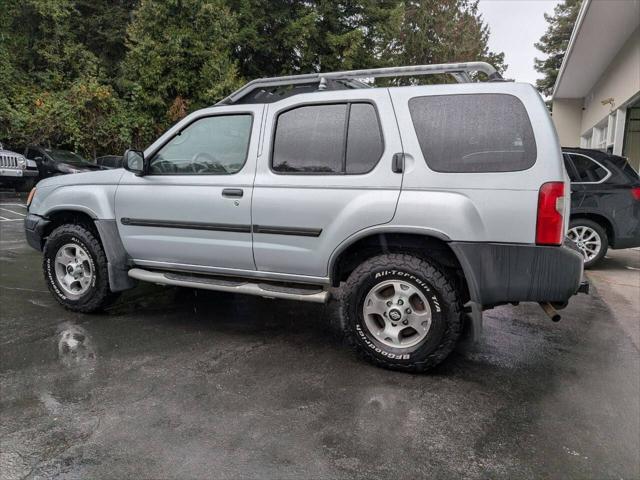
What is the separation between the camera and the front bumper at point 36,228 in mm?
4949

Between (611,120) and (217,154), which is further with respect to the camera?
(611,120)

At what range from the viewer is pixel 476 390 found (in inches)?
133

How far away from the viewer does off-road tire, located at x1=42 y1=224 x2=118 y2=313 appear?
15.1 ft

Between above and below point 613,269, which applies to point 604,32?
above

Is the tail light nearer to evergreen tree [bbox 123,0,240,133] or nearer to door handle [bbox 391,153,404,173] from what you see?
door handle [bbox 391,153,404,173]

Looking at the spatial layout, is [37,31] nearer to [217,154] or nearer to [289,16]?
[289,16]

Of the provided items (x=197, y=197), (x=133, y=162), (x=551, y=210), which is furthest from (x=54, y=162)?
(x=551, y=210)

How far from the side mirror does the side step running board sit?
92 centimetres

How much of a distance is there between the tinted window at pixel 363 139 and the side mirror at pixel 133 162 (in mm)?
1904

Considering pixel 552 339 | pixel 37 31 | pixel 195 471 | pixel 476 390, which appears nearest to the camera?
pixel 195 471

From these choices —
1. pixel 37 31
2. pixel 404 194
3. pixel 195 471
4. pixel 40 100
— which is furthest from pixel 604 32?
pixel 37 31

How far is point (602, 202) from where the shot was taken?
720 cm

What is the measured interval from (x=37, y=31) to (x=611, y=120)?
20.3m

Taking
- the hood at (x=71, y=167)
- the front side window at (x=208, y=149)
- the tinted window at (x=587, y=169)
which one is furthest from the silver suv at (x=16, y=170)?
the tinted window at (x=587, y=169)
